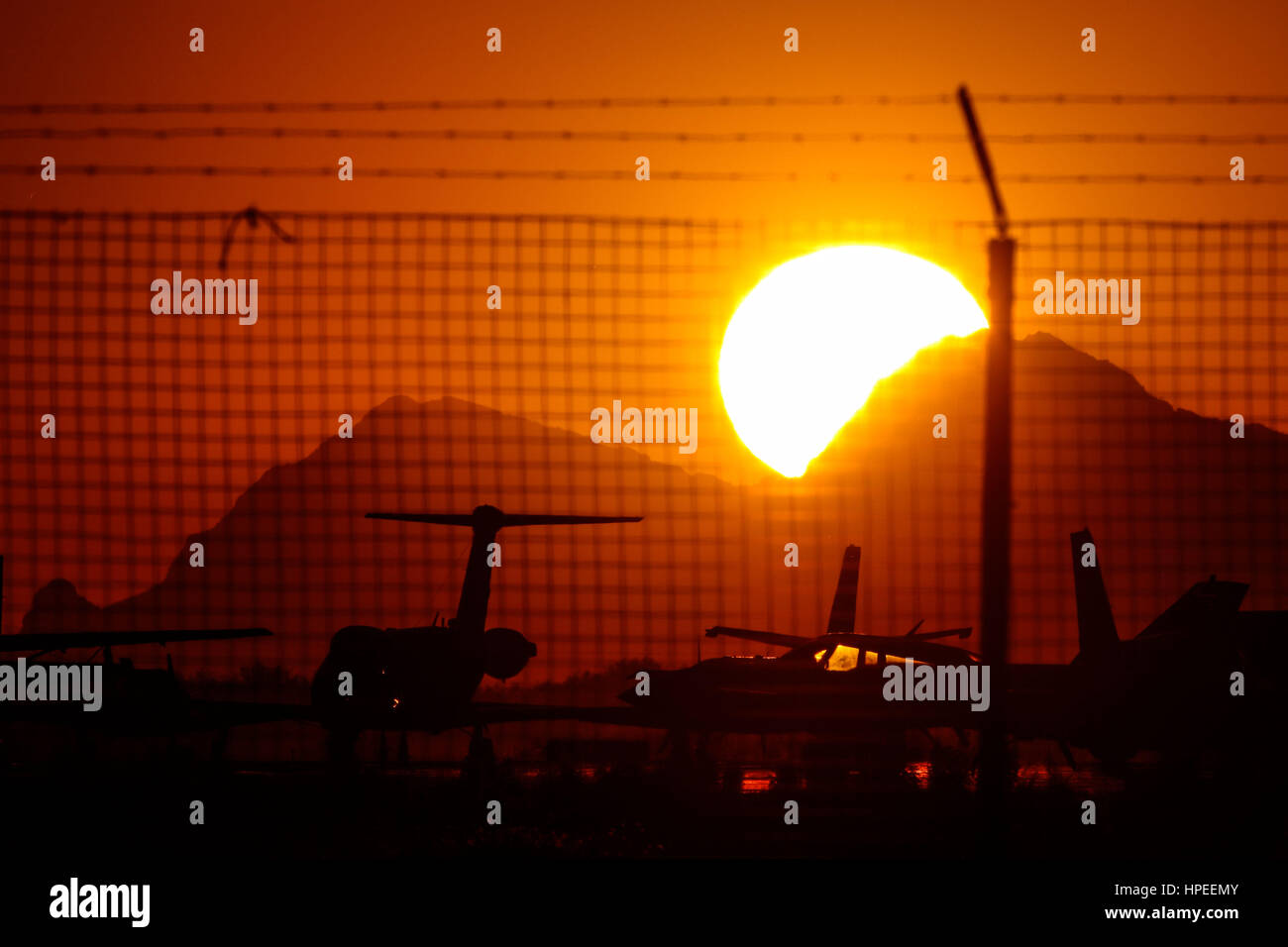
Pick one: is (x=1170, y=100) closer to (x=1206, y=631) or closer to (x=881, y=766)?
(x=1206, y=631)

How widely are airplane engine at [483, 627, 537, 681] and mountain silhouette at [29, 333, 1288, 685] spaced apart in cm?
1219

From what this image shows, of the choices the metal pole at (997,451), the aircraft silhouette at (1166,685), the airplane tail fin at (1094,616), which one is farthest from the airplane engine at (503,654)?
the metal pole at (997,451)

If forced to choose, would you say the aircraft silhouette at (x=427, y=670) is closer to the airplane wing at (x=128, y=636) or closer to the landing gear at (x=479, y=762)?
the landing gear at (x=479, y=762)

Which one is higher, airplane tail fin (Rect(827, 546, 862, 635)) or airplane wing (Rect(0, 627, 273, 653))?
airplane wing (Rect(0, 627, 273, 653))

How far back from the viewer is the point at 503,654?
26062 millimetres

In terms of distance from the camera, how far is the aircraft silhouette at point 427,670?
2247 cm

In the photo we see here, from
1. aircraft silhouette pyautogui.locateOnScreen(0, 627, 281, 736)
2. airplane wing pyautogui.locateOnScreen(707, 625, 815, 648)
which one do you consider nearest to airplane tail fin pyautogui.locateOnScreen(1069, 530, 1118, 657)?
airplane wing pyautogui.locateOnScreen(707, 625, 815, 648)

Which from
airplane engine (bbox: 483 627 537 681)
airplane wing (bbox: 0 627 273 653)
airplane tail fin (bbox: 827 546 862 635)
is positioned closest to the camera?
airplane wing (bbox: 0 627 273 653)

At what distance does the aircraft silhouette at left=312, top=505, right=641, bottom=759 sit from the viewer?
22469 millimetres

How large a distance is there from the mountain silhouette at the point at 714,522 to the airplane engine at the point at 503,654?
1219 cm

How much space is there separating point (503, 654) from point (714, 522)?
14.1 meters

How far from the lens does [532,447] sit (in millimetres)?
13164

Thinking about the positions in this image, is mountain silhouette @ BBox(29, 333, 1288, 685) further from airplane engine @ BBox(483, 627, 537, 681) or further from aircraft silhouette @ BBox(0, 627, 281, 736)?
airplane engine @ BBox(483, 627, 537, 681)
